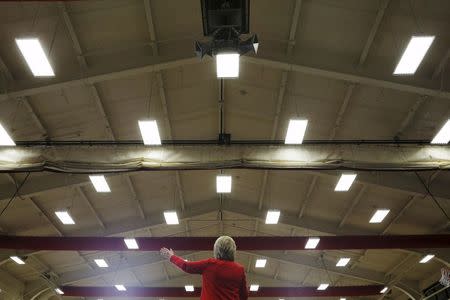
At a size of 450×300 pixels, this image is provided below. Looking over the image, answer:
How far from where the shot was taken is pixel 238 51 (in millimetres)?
6328

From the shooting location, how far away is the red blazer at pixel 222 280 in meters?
2.77

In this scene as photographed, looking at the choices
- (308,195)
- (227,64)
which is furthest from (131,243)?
(227,64)

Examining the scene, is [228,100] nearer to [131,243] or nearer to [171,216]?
[171,216]

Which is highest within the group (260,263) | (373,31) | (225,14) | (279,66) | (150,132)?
(260,263)

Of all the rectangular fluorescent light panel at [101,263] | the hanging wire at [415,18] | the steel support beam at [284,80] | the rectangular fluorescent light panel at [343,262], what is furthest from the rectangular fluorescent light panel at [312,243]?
the rectangular fluorescent light panel at [101,263]

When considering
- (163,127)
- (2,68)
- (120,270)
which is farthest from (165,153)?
(120,270)

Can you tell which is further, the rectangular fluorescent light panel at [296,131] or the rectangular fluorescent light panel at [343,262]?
the rectangular fluorescent light panel at [343,262]

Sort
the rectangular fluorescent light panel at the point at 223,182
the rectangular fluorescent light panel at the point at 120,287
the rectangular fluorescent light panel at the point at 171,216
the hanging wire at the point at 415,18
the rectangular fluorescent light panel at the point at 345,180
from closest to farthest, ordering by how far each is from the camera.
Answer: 1. the hanging wire at the point at 415,18
2. the rectangular fluorescent light panel at the point at 345,180
3. the rectangular fluorescent light panel at the point at 223,182
4. the rectangular fluorescent light panel at the point at 171,216
5. the rectangular fluorescent light panel at the point at 120,287

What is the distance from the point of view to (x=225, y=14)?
5.68 meters

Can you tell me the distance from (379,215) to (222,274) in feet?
42.8

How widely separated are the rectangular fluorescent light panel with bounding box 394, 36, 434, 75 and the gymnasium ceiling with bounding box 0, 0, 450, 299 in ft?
3.60

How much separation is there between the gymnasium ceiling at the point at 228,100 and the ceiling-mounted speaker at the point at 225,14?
7.93 feet

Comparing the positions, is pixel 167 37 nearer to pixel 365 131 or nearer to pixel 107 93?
pixel 107 93

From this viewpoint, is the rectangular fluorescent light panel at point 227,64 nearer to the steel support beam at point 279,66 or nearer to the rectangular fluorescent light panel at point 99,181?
the steel support beam at point 279,66
